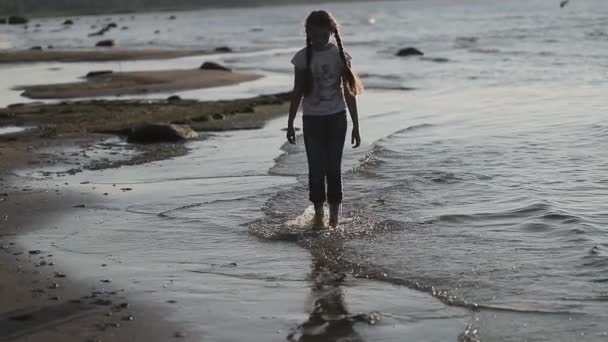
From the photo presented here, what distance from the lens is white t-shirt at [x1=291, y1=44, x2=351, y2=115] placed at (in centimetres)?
748

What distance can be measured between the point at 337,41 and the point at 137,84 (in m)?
18.9

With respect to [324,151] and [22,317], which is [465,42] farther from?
[22,317]

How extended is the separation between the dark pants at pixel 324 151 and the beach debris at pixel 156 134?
612 centimetres

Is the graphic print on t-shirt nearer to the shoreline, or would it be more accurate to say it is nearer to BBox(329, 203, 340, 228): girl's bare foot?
BBox(329, 203, 340, 228): girl's bare foot

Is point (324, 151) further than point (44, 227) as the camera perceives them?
No

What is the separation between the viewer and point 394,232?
784 centimetres

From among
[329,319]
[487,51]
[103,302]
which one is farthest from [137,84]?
[329,319]

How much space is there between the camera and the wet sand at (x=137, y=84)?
23.4m

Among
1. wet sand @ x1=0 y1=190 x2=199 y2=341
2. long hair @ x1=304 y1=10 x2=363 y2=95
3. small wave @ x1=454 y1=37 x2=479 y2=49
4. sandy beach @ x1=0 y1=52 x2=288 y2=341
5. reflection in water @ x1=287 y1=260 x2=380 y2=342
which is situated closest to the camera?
reflection in water @ x1=287 y1=260 x2=380 y2=342

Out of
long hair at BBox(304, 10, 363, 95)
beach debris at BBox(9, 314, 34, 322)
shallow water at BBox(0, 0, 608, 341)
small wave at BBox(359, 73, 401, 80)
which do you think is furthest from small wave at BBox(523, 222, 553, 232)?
small wave at BBox(359, 73, 401, 80)

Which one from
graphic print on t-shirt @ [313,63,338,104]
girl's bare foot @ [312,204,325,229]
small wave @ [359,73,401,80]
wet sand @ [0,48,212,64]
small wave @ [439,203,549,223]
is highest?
graphic print on t-shirt @ [313,63,338,104]

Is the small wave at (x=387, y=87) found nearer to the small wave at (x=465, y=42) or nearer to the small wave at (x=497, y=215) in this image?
the small wave at (x=497, y=215)

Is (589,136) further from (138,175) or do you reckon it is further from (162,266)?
(162,266)

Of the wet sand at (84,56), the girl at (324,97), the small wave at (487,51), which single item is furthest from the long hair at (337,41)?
the wet sand at (84,56)
